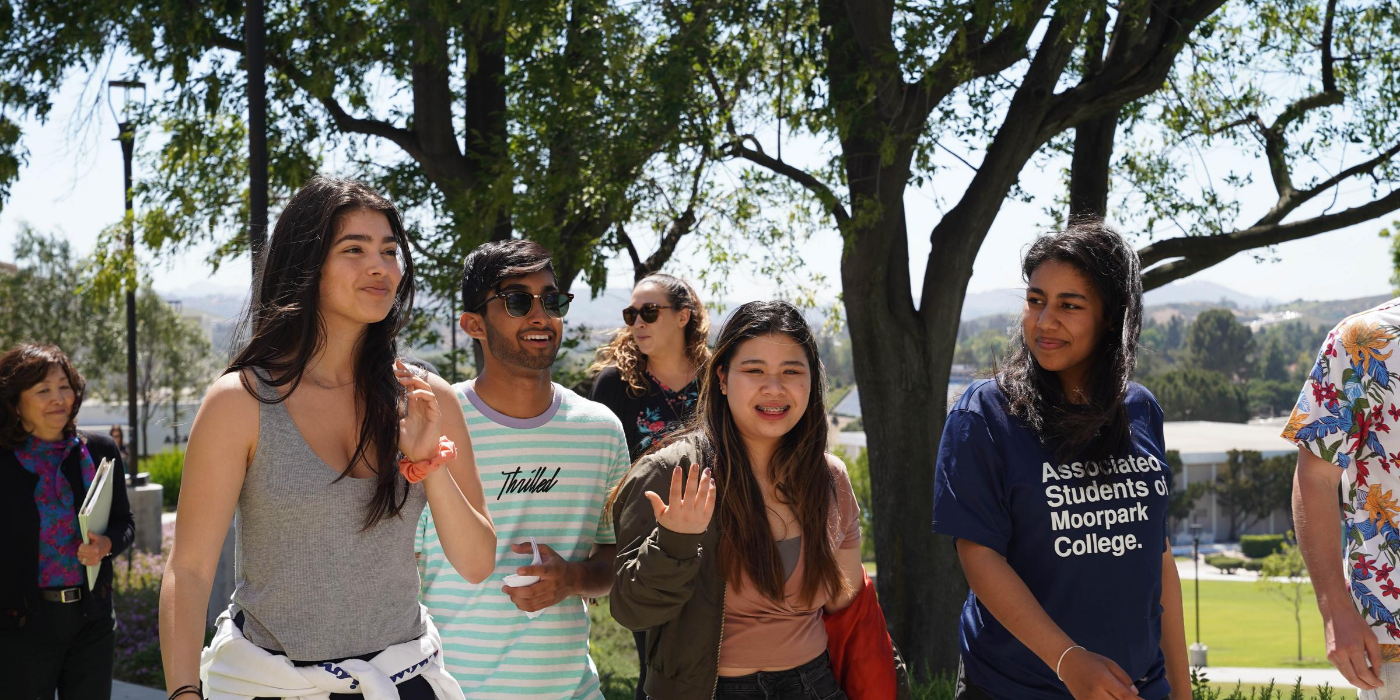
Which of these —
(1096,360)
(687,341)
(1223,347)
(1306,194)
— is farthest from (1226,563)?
(1096,360)

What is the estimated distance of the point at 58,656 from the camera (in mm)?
5180

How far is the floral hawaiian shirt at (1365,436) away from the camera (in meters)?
3.39

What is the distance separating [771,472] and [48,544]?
3.78 m

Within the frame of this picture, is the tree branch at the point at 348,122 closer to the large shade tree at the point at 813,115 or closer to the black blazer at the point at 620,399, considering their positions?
the large shade tree at the point at 813,115

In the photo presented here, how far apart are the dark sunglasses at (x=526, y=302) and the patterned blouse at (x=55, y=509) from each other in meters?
2.89

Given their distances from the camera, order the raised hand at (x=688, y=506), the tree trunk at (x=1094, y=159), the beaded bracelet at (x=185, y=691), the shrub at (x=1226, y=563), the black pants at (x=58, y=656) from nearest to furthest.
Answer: the beaded bracelet at (x=185, y=691) → the raised hand at (x=688, y=506) → the black pants at (x=58, y=656) → the tree trunk at (x=1094, y=159) → the shrub at (x=1226, y=563)

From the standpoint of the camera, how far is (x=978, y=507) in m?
3.04

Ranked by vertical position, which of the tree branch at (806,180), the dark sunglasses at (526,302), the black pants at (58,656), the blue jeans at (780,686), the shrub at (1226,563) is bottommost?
the shrub at (1226,563)

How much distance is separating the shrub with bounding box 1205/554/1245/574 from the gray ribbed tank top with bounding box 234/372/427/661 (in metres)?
95.9

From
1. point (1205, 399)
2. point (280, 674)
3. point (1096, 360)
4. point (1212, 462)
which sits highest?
point (1096, 360)

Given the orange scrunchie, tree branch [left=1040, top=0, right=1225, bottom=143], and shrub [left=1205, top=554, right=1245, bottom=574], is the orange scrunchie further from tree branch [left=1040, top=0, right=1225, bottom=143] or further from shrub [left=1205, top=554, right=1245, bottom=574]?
shrub [left=1205, top=554, right=1245, bottom=574]

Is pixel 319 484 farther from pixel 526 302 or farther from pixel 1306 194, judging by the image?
pixel 1306 194

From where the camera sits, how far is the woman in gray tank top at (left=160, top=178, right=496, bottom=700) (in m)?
2.42

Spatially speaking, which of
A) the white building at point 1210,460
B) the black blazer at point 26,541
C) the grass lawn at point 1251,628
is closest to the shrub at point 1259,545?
the white building at point 1210,460
